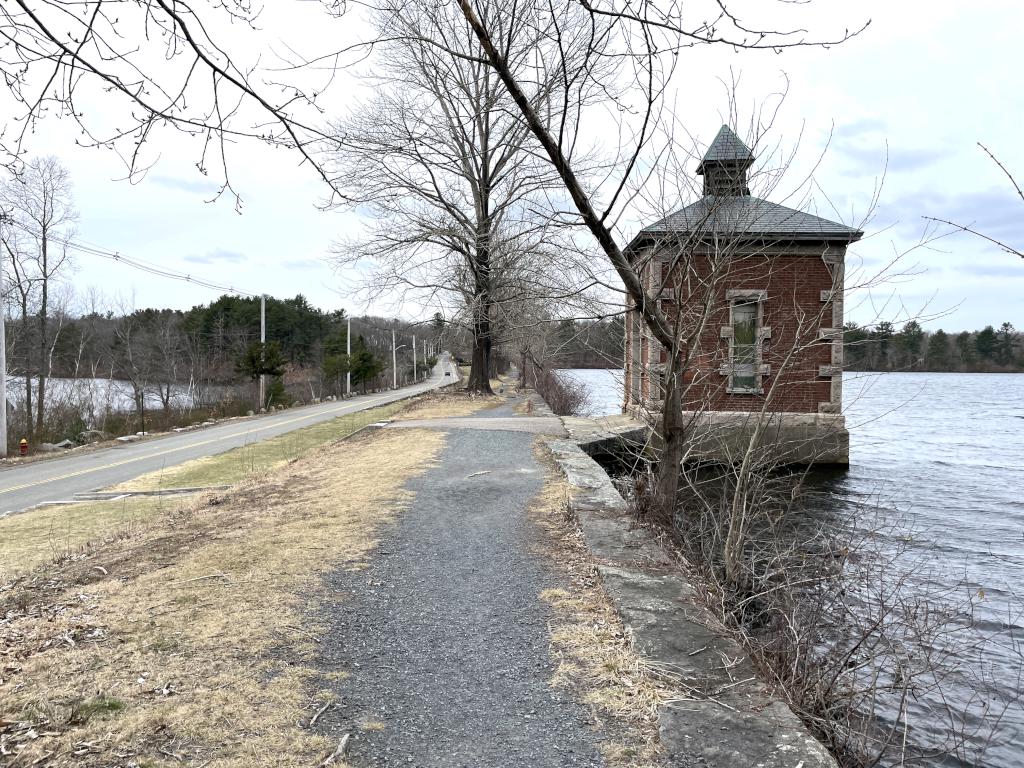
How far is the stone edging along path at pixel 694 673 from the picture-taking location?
2.60 m

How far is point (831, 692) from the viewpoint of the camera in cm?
360

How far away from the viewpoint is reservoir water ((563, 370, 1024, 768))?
5.05 m

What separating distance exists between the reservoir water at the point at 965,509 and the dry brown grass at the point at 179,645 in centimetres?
360

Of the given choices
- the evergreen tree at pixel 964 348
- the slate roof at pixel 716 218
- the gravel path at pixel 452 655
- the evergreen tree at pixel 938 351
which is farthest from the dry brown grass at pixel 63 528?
the evergreen tree at pixel 964 348

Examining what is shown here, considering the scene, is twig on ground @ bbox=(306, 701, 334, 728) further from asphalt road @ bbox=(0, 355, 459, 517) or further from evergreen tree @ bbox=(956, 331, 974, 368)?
evergreen tree @ bbox=(956, 331, 974, 368)

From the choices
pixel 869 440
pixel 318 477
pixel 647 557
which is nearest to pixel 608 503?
pixel 647 557

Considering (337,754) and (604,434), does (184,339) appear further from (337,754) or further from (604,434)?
(337,754)

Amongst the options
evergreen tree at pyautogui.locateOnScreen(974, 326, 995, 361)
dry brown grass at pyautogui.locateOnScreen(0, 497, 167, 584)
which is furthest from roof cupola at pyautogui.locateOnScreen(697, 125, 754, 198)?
evergreen tree at pyautogui.locateOnScreen(974, 326, 995, 361)

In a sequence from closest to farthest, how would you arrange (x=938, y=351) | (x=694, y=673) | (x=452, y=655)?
(x=694, y=673), (x=452, y=655), (x=938, y=351)

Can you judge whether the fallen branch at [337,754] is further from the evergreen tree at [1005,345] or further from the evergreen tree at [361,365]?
the evergreen tree at [1005,345]

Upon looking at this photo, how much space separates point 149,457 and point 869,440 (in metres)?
20.7

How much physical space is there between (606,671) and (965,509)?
427 inches

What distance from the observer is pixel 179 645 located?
3684 mm

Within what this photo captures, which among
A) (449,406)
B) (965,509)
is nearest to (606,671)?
(965,509)
